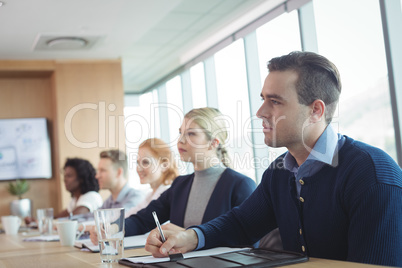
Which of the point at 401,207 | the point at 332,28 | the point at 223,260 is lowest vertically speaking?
the point at 223,260

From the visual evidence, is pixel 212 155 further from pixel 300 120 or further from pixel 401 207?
pixel 401 207

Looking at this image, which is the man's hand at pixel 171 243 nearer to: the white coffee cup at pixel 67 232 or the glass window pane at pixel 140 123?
the white coffee cup at pixel 67 232

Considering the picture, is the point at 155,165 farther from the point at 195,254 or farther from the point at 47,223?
the point at 195,254

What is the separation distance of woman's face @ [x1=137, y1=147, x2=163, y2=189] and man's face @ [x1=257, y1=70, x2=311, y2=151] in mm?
1793

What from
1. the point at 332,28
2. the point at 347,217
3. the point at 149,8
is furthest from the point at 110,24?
the point at 347,217

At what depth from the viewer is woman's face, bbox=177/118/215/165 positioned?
261cm

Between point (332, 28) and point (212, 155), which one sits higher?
point (332, 28)

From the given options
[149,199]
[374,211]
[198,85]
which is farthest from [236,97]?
[374,211]

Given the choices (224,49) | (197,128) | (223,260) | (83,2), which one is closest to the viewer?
(223,260)

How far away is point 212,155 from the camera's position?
2.67m

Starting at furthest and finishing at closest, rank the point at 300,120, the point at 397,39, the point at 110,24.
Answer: the point at 110,24 → the point at 397,39 → the point at 300,120

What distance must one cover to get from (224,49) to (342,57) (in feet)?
6.74

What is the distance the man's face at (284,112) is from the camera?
5.48ft

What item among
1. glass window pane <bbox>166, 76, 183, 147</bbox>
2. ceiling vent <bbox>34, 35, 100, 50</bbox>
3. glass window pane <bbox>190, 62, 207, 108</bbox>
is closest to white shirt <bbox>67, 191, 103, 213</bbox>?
ceiling vent <bbox>34, 35, 100, 50</bbox>
